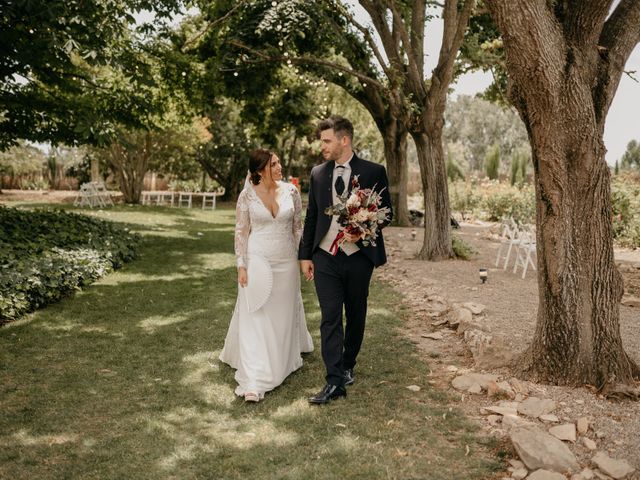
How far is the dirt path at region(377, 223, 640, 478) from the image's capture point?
421cm

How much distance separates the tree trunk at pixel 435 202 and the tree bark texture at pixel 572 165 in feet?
23.9

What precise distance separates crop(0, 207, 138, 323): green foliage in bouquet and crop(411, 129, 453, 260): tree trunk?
6.65 m

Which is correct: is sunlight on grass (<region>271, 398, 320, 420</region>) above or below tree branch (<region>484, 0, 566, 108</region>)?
below

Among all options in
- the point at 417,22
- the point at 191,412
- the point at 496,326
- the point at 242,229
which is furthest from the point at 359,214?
the point at 417,22

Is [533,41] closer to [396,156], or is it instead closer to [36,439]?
[36,439]

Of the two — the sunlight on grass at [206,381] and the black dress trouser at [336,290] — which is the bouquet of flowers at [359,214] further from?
the sunlight on grass at [206,381]

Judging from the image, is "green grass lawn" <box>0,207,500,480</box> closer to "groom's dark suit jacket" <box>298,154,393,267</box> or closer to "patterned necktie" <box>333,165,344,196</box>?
"groom's dark suit jacket" <box>298,154,393,267</box>

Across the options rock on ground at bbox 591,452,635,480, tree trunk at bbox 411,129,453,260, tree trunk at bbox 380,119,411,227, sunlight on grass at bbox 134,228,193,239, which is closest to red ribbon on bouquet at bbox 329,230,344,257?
rock on ground at bbox 591,452,635,480

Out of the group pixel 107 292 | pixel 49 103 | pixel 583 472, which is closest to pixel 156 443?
pixel 583 472

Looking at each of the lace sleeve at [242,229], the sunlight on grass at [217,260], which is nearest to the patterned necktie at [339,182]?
the lace sleeve at [242,229]

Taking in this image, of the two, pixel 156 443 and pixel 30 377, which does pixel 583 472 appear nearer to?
pixel 156 443

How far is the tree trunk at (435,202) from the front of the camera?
12.4 m

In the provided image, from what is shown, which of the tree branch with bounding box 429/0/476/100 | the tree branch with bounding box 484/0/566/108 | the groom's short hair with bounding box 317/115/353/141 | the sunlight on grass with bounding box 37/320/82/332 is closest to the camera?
the tree branch with bounding box 484/0/566/108

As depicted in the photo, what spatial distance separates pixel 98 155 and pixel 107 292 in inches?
830
